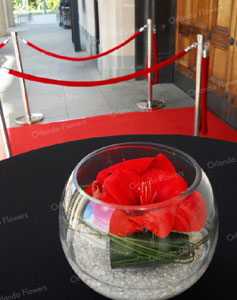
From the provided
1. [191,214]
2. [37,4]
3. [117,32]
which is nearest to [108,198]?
[191,214]

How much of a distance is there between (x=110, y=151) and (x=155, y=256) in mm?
267

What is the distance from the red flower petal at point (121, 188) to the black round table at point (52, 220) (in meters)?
0.21

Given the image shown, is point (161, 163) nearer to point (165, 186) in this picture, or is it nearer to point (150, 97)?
point (165, 186)

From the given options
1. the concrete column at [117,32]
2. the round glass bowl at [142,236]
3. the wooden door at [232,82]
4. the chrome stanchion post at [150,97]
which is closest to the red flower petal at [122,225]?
the round glass bowl at [142,236]

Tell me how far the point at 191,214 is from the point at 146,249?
0.09 metres

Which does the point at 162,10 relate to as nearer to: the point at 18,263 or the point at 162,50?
the point at 162,50

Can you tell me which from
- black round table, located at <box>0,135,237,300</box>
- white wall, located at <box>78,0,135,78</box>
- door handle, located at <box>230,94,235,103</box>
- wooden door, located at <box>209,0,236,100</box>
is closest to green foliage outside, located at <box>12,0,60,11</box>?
white wall, located at <box>78,0,135,78</box>

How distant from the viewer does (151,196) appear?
1.93 feet

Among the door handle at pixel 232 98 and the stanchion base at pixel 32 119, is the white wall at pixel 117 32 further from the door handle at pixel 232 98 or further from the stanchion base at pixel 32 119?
the door handle at pixel 232 98

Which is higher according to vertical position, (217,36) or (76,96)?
(217,36)

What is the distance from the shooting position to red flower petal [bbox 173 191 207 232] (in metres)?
0.52

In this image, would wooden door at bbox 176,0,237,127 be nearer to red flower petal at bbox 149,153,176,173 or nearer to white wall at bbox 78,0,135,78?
white wall at bbox 78,0,135,78

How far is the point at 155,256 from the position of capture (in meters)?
0.53

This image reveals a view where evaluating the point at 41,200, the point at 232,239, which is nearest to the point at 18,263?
the point at 41,200
